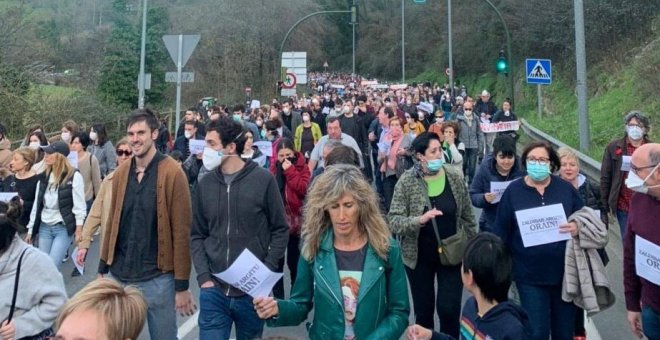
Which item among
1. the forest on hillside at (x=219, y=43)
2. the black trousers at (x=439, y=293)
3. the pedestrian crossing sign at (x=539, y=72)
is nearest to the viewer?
the black trousers at (x=439, y=293)

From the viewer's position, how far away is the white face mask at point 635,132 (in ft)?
26.2

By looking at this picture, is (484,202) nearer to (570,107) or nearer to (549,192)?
(549,192)

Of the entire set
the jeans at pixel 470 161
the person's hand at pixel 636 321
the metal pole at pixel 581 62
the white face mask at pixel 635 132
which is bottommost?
the person's hand at pixel 636 321

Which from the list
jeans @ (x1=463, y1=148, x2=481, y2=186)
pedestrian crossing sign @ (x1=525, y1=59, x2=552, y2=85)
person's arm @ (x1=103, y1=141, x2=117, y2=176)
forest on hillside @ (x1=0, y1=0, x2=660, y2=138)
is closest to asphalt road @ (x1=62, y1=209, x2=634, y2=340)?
person's arm @ (x1=103, y1=141, x2=117, y2=176)

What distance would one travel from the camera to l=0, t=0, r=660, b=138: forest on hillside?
85.6 feet

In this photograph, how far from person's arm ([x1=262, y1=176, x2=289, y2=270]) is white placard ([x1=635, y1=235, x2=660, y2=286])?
7.06 feet

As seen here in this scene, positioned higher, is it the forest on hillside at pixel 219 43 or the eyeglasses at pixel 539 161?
the forest on hillside at pixel 219 43

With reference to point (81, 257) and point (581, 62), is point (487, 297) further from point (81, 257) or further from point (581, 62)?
point (581, 62)

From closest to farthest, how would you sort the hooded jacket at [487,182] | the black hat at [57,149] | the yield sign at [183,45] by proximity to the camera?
the hooded jacket at [487,182], the black hat at [57,149], the yield sign at [183,45]

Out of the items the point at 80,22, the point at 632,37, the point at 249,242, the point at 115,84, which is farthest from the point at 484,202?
the point at 80,22

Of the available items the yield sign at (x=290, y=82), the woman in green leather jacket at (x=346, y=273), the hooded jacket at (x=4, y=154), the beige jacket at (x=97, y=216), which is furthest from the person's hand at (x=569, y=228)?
the yield sign at (x=290, y=82)

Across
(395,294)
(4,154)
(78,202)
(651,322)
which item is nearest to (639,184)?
(651,322)

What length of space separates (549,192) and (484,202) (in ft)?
4.01

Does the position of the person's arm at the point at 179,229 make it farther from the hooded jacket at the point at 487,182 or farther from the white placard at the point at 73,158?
the white placard at the point at 73,158
